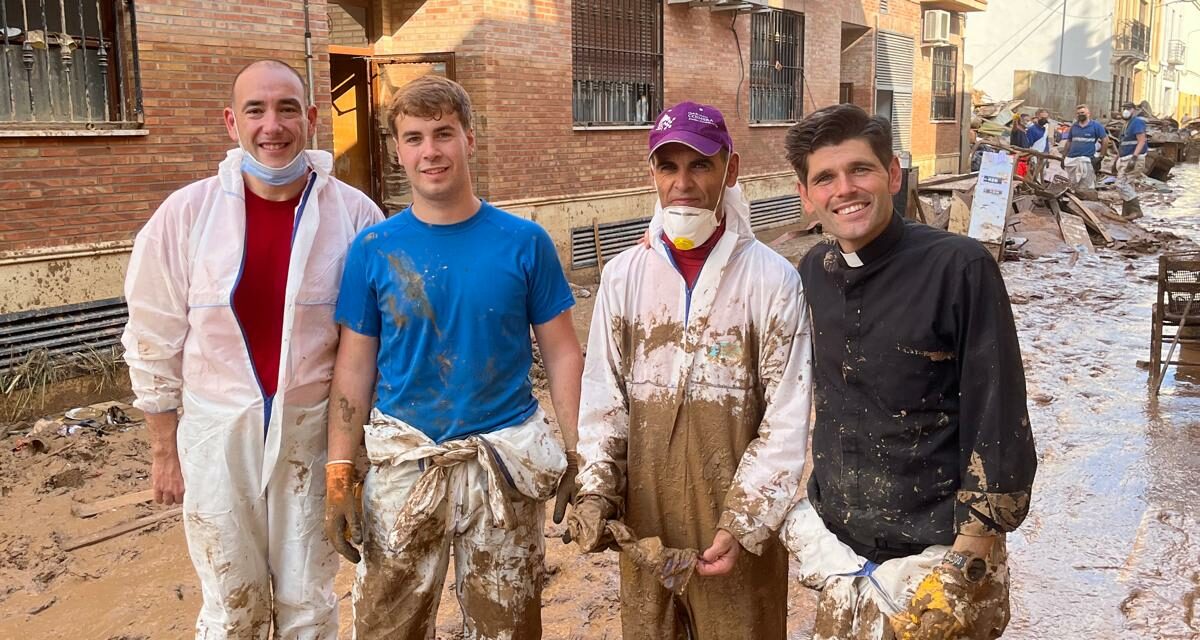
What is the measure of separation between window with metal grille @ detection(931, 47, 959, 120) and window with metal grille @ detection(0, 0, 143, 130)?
2190 centimetres

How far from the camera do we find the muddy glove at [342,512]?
2.76 m

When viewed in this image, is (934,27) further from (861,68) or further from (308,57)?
(308,57)

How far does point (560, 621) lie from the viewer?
395 cm

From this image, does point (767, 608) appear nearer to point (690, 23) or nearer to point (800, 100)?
point (690, 23)

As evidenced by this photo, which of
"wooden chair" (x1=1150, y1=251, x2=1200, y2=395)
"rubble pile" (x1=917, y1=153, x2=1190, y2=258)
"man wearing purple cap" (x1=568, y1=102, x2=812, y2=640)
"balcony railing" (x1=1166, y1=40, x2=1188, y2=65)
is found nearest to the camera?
"man wearing purple cap" (x1=568, y1=102, x2=812, y2=640)

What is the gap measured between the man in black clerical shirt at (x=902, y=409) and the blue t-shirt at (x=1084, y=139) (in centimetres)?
2117

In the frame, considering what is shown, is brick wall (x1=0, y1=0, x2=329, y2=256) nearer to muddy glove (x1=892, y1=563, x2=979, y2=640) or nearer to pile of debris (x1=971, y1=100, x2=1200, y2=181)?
muddy glove (x1=892, y1=563, x2=979, y2=640)

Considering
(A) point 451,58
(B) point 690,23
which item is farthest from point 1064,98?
(A) point 451,58

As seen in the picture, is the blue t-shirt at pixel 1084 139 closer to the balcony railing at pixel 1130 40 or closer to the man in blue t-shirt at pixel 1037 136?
the man in blue t-shirt at pixel 1037 136

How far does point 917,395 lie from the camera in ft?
7.34

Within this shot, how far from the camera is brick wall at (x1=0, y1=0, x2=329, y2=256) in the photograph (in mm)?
6590

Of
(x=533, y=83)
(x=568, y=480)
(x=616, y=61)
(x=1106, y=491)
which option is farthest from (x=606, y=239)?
(x=568, y=480)

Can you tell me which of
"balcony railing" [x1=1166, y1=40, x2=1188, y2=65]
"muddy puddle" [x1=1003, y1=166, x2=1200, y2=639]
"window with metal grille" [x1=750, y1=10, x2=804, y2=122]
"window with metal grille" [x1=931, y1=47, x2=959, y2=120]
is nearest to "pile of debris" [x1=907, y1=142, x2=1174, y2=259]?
"window with metal grille" [x1=750, y1=10, x2=804, y2=122]

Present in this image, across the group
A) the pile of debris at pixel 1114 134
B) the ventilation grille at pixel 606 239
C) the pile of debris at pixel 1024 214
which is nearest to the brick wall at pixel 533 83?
the ventilation grille at pixel 606 239
